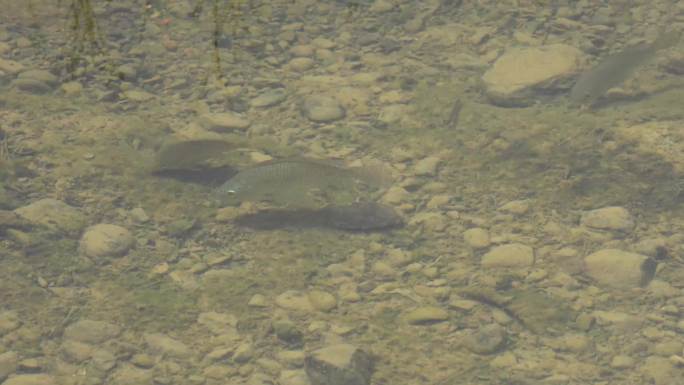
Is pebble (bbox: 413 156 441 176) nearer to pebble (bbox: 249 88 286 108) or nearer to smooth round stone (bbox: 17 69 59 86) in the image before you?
pebble (bbox: 249 88 286 108)

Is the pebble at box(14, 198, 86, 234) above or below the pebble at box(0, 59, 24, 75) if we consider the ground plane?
below

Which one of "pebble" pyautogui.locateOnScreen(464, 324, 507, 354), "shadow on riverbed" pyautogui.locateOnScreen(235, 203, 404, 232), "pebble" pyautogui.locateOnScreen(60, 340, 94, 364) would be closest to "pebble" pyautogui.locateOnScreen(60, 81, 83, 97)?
"shadow on riverbed" pyautogui.locateOnScreen(235, 203, 404, 232)

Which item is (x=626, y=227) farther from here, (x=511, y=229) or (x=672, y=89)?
(x=672, y=89)

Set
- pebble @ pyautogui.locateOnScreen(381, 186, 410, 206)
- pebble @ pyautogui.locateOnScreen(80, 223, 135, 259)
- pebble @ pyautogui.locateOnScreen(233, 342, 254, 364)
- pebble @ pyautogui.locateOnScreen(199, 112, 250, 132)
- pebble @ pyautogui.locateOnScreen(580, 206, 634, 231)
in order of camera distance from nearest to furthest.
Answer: pebble @ pyautogui.locateOnScreen(233, 342, 254, 364) < pebble @ pyautogui.locateOnScreen(80, 223, 135, 259) < pebble @ pyautogui.locateOnScreen(580, 206, 634, 231) < pebble @ pyautogui.locateOnScreen(381, 186, 410, 206) < pebble @ pyautogui.locateOnScreen(199, 112, 250, 132)

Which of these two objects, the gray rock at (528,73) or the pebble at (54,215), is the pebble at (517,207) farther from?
the pebble at (54,215)

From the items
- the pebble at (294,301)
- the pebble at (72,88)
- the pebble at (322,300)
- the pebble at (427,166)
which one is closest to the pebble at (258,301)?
the pebble at (294,301)

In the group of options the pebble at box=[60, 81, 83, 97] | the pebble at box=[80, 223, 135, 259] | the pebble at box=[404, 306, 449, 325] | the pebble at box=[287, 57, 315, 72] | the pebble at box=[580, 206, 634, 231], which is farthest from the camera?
the pebble at box=[287, 57, 315, 72]

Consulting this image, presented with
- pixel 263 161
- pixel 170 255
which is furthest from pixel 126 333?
pixel 263 161
